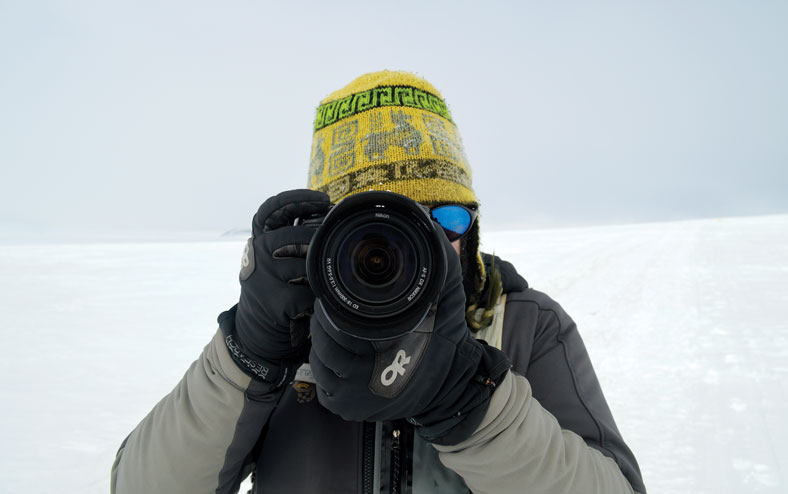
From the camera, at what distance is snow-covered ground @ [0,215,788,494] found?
2113 millimetres

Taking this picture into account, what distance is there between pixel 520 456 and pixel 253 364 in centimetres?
55

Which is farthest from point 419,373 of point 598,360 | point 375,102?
point 598,360

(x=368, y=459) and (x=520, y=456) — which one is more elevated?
(x=520, y=456)

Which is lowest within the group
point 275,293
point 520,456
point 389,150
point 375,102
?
point 520,456

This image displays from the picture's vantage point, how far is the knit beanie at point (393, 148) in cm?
120

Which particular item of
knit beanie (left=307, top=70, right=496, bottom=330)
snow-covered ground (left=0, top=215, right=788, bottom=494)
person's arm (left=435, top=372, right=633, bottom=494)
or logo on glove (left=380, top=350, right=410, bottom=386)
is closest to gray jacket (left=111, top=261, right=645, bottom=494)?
person's arm (left=435, top=372, right=633, bottom=494)

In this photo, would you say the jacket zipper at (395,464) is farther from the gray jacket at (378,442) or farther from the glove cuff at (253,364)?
the glove cuff at (253,364)

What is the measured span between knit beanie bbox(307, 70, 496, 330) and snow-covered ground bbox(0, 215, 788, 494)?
171cm

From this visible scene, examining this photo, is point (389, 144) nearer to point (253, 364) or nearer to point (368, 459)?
point (253, 364)

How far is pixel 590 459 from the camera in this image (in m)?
0.88

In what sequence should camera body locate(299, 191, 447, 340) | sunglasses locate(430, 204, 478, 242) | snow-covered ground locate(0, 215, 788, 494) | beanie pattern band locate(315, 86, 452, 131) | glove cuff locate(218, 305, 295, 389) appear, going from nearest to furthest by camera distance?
1. camera body locate(299, 191, 447, 340)
2. glove cuff locate(218, 305, 295, 389)
3. sunglasses locate(430, 204, 478, 242)
4. beanie pattern band locate(315, 86, 452, 131)
5. snow-covered ground locate(0, 215, 788, 494)

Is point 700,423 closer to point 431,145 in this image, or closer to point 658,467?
point 658,467

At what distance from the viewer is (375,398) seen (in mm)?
790

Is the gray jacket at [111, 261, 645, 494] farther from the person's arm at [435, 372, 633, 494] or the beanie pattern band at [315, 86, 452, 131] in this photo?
the beanie pattern band at [315, 86, 452, 131]
